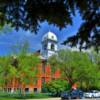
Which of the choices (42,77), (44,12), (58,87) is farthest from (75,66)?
(44,12)

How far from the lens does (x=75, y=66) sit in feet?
236

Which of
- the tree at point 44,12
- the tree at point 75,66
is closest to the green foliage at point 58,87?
the tree at point 75,66

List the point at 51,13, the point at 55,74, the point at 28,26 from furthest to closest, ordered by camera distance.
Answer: the point at 55,74 < the point at 28,26 < the point at 51,13

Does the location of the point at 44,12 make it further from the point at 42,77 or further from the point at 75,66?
the point at 42,77

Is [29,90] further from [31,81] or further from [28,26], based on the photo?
[28,26]

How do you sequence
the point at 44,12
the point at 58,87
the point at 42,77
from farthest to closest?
1. the point at 42,77
2. the point at 58,87
3. the point at 44,12

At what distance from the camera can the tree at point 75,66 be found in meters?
71.8

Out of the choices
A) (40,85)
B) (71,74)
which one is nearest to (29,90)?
(40,85)

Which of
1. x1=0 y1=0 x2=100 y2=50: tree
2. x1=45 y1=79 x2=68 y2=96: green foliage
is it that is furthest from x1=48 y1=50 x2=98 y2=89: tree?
x1=0 y1=0 x2=100 y2=50: tree

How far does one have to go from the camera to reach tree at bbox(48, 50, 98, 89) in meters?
71.8

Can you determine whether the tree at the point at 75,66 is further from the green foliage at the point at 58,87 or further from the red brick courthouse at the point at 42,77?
the red brick courthouse at the point at 42,77

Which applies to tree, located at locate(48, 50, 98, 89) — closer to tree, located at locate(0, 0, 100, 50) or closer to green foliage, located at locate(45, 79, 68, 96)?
green foliage, located at locate(45, 79, 68, 96)

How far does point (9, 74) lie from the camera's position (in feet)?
223

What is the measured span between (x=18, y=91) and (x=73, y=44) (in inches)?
2851
